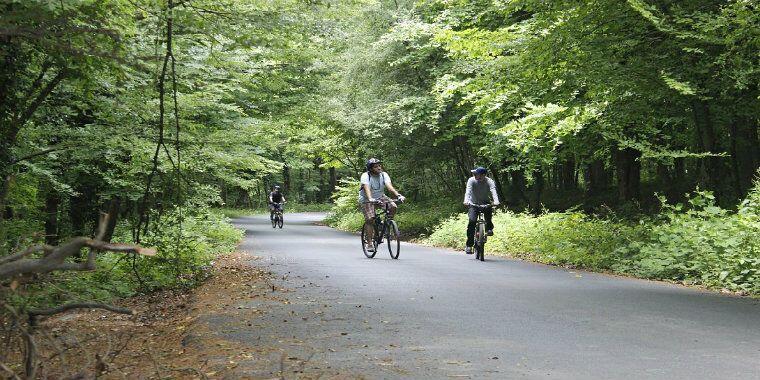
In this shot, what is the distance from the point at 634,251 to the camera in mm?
12219

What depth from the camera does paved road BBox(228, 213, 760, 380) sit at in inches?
197

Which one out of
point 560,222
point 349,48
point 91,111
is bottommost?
point 560,222

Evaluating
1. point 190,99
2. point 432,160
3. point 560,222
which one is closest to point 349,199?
point 432,160

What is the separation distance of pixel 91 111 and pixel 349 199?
21.3 metres

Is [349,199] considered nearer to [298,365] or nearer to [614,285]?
[614,285]

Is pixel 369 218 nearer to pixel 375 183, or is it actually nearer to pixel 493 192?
pixel 375 183

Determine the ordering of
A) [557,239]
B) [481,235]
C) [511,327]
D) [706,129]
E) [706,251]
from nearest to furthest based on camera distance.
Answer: [511,327] → [706,251] → [706,129] → [481,235] → [557,239]

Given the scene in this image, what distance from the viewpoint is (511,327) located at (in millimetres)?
6555

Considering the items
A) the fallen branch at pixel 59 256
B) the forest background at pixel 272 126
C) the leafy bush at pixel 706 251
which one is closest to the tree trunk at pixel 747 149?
the forest background at pixel 272 126

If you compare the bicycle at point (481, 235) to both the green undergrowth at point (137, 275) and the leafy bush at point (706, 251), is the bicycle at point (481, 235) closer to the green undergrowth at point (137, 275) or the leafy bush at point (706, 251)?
the leafy bush at point (706, 251)

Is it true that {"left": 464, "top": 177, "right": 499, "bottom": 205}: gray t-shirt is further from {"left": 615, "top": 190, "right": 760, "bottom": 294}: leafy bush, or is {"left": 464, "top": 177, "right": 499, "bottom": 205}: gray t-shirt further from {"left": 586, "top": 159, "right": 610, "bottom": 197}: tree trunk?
{"left": 586, "top": 159, "right": 610, "bottom": 197}: tree trunk

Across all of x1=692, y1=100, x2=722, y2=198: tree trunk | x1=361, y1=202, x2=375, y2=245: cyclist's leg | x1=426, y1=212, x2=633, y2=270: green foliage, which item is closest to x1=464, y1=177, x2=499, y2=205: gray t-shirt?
x1=426, y1=212, x2=633, y2=270: green foliage

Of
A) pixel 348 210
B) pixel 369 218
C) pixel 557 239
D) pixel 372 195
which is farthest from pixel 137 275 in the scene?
pixel 348 210

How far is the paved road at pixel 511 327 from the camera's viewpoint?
5000 millimetres
